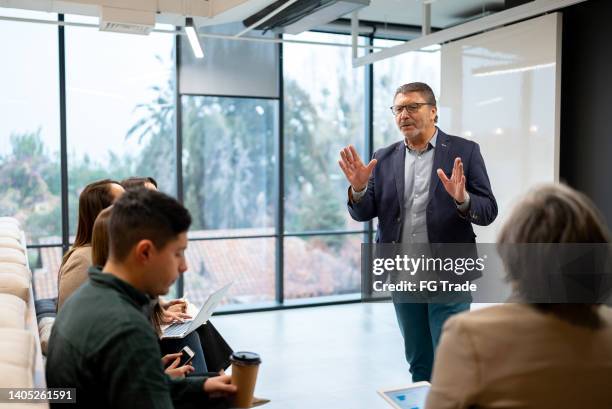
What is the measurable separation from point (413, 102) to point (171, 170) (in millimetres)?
3753

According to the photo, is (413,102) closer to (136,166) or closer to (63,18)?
(136,166)

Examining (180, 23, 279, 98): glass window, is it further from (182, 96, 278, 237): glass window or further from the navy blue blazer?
the navy blue blazer

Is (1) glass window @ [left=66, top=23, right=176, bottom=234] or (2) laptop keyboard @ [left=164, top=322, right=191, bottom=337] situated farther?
(1) glass window @ [left=66, top=23, right=176, bottom=234]

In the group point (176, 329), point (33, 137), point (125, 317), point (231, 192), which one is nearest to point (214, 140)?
point (231, 192)

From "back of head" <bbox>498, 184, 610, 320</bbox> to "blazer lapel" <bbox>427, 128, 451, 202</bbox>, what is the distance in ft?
5.14

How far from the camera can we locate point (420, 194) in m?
2.86

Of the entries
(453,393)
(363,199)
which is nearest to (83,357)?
(453,393)

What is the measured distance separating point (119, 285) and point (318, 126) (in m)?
5.34

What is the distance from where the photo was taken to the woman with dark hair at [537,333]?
114cm

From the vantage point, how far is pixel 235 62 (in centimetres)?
604

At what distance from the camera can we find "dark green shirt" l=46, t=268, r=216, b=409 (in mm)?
1271

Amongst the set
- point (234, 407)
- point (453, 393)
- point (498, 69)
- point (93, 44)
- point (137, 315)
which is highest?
point (93, 44)

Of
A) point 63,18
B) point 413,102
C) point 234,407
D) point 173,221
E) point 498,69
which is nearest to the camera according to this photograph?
point 173,221

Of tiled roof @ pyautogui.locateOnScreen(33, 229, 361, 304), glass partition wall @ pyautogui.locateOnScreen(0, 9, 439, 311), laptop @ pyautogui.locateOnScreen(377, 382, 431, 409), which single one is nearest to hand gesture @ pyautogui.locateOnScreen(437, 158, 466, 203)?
laptop @ pyautogui.locateOnScreen(377, 382, 431, 409)
